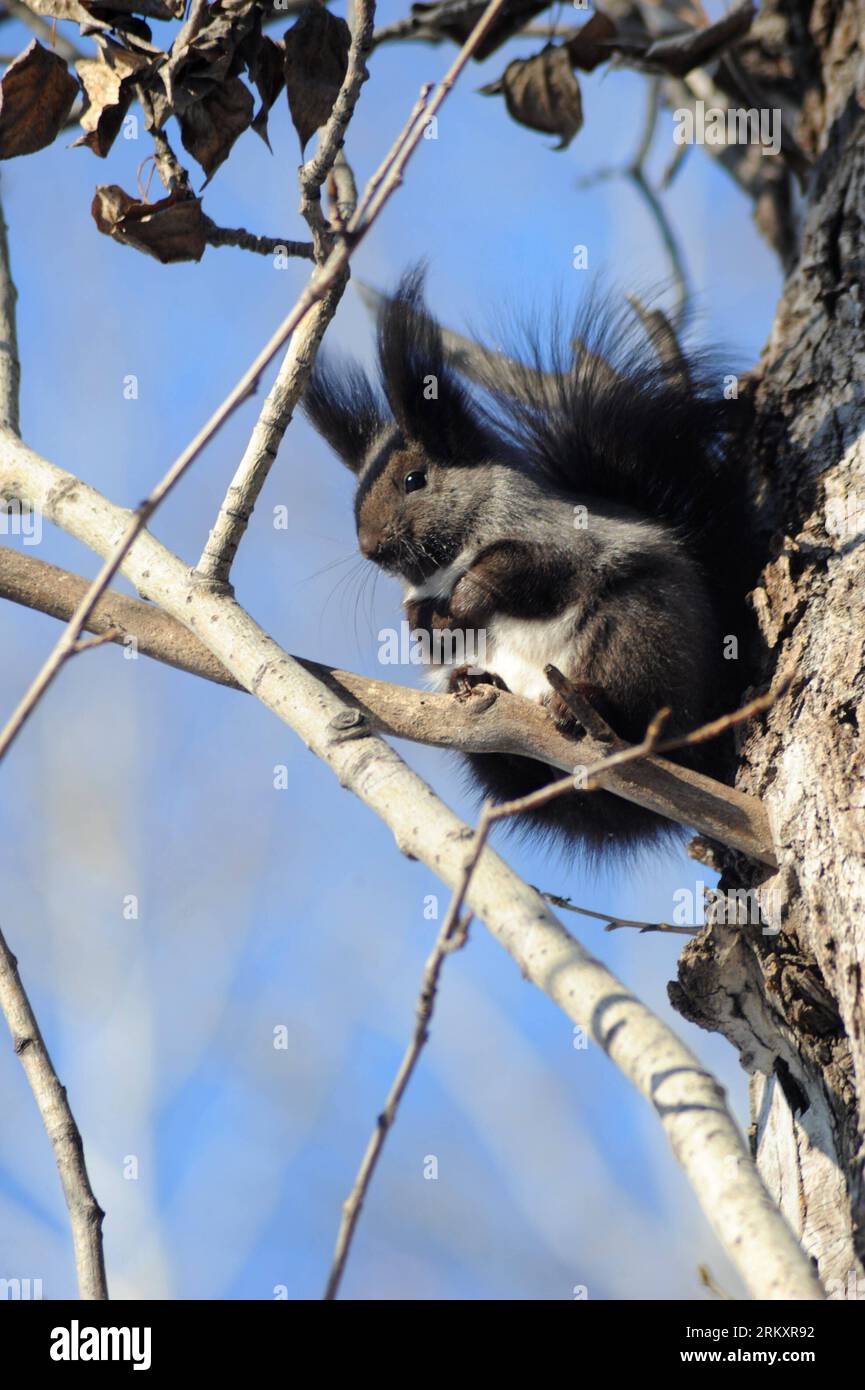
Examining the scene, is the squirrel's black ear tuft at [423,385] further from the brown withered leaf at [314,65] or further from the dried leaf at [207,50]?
the dried leaf at [207,50]

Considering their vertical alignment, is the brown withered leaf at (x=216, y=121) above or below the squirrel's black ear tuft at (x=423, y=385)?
above

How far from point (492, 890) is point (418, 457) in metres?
2.06

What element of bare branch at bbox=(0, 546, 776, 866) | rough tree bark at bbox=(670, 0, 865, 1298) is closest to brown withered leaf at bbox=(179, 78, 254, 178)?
bare branch at bbox=(0, 546, 776, 866)

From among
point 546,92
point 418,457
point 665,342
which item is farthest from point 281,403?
point 546,92

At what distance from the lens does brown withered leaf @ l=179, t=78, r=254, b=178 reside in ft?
10.0

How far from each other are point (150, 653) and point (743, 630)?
1447mm

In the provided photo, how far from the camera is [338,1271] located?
1.44 meters

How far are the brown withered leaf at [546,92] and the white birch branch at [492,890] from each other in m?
2.24

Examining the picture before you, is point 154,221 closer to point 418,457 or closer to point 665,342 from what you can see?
point 418,457

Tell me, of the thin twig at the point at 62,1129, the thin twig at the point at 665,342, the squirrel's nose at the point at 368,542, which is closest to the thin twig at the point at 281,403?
the thin twig at the point at 62,1129

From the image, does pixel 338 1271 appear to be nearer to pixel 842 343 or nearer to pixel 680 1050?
pixel 680 1050

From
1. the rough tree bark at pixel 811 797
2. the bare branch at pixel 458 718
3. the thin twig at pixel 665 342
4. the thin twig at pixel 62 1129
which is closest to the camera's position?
the thin twig at pixel 62 1129

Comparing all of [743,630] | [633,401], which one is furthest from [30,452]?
[743,630]

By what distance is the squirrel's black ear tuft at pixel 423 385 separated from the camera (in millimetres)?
3516
